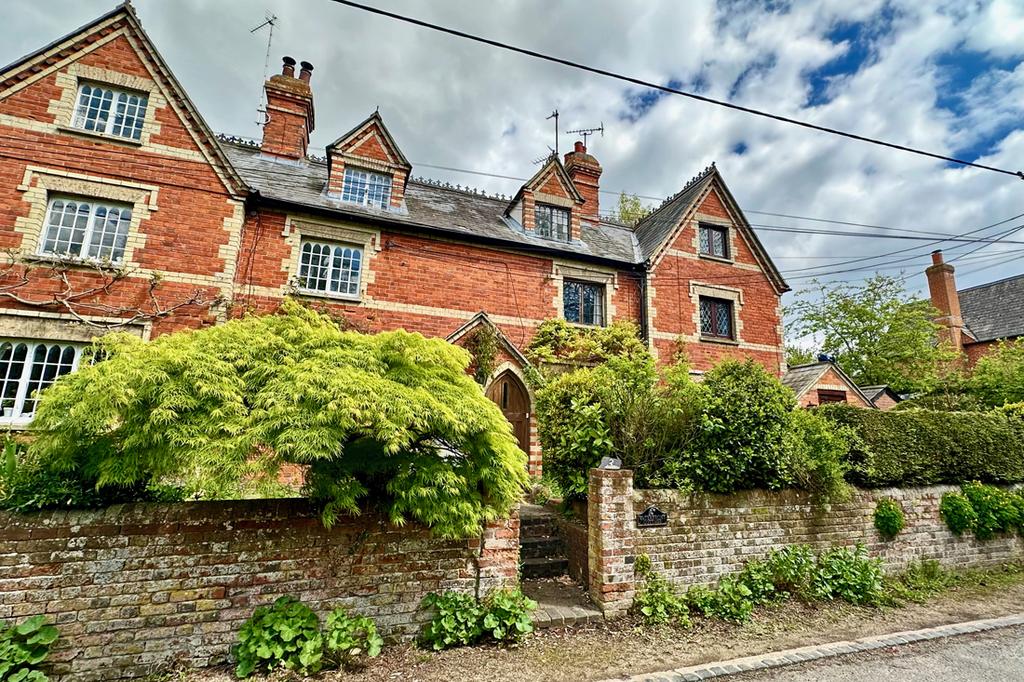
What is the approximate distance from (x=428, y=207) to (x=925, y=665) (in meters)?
14.4

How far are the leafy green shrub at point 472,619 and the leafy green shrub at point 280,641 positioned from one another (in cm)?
114

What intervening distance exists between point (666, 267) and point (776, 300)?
4.88 metres

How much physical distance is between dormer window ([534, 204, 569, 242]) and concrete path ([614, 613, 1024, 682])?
12.7 metres

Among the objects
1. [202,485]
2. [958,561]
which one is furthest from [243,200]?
[958,561]

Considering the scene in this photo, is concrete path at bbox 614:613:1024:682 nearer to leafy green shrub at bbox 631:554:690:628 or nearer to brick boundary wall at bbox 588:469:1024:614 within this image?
leafy green shrub at bbox 631:554:690:628

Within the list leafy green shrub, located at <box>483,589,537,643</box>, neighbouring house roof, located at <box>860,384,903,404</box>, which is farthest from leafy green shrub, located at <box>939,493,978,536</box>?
neighbouring house roof, located at <box>860,384,903,404</box>

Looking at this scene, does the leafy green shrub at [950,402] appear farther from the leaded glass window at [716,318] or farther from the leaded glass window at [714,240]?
the leaded glass window at [714,240]

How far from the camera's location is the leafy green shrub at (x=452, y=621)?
483 centimetres

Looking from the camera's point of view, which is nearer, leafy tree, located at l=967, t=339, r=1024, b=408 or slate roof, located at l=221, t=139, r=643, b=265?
slate roof, located at l=221, t=139, r=643, b=265

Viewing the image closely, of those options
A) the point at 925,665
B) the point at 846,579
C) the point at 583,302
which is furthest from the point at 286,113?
the point at 925,665

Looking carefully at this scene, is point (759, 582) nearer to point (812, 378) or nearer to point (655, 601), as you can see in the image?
point (655, 601)

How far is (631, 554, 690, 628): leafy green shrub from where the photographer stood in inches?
218

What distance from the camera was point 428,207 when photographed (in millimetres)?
14492

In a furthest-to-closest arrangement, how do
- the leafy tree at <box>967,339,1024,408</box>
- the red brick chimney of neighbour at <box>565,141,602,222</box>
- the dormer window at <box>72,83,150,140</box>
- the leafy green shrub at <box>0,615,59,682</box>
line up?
the red brick chimney of neighbour at <box>565,141,602,222</box> < the leafy tree at <box>967,339,1024,408</box> < the dormer window at <box>72,83,150,140</box> < the leafy green shrub at <box>0,615,59,682</box>
